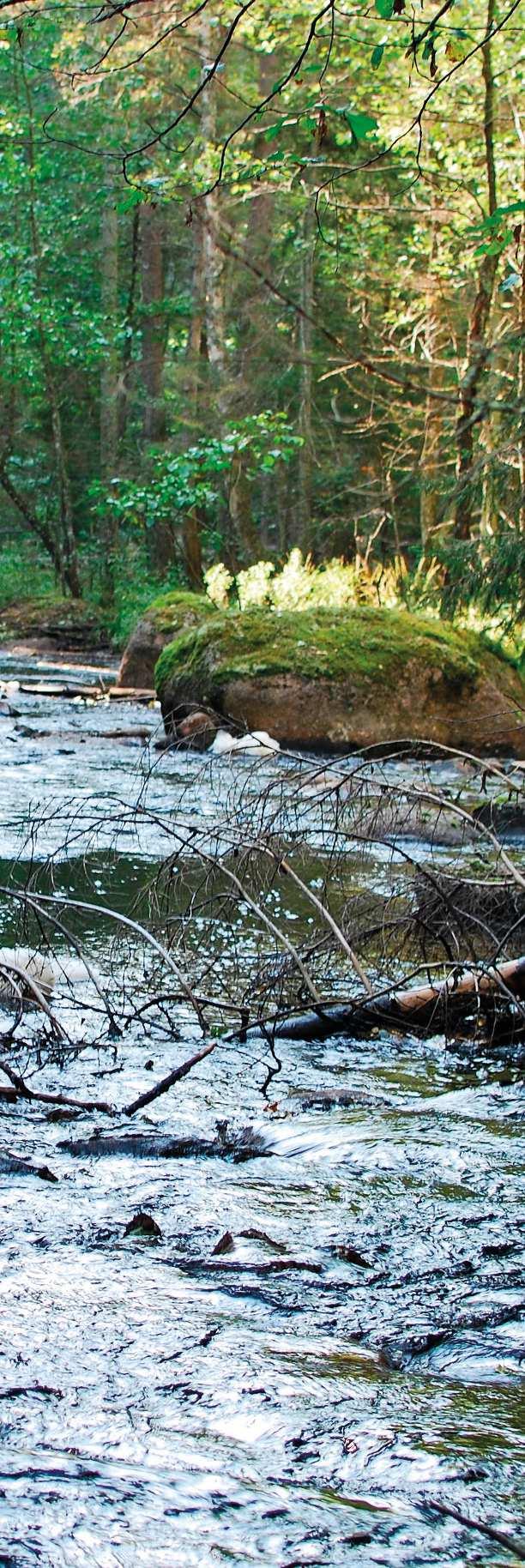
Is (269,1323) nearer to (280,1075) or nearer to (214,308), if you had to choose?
(280,1075)

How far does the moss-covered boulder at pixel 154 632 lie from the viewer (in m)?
16.1

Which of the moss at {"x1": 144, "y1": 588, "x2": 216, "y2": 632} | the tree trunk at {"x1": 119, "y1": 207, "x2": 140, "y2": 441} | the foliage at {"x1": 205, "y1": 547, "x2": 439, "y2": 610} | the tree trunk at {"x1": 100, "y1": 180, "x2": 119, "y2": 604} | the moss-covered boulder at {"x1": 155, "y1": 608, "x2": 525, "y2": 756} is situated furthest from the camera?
the tree trunk at {"x1": 119, "y1": 207, "x2": 140, "y2": 441}

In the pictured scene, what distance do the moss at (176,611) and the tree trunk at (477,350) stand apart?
3.66m

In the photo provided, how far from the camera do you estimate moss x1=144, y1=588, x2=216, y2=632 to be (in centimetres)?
1617

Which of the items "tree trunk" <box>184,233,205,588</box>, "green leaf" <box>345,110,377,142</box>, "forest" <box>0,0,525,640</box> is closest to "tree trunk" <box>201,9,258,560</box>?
"forest" <box>0,0,525,640</box>

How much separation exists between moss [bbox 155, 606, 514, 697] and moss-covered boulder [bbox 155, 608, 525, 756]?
0.01 metres

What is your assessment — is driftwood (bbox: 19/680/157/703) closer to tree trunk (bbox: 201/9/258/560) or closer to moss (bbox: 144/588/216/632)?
moss (bbox: 144/588/216/632)

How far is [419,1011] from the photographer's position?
4.54m

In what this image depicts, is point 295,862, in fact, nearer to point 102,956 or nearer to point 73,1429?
point 102,956

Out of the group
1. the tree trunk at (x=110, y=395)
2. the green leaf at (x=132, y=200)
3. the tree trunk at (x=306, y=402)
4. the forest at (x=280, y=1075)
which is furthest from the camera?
the tree trunk at (x=110, y=395)

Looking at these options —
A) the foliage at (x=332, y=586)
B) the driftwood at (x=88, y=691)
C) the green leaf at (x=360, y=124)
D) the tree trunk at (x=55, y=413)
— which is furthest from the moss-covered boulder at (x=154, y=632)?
the green leaf at (x=360, y=124)

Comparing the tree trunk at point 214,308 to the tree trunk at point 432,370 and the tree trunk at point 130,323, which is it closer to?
the tree trunk at point 432,370

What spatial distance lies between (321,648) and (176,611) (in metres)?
4.64

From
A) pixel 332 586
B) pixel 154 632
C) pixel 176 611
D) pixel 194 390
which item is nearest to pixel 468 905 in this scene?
pixel 332 586
